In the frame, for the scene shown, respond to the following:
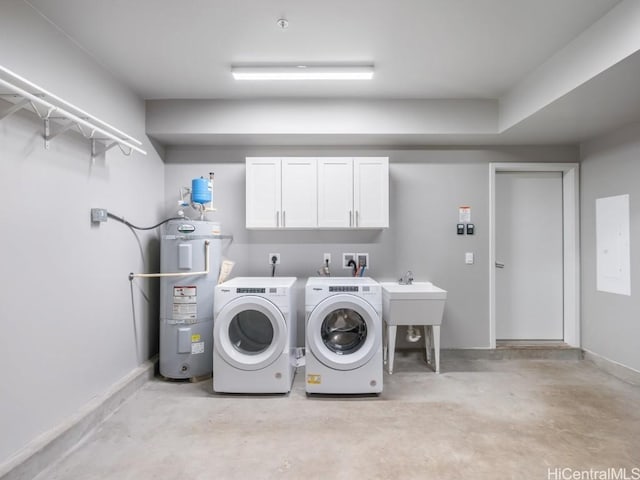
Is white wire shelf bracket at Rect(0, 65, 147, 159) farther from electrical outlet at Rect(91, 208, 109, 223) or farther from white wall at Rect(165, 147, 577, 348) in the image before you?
white wall at Rect(165, 147, 577, 348)

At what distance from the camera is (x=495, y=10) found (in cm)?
191

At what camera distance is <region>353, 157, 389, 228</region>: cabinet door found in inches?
125

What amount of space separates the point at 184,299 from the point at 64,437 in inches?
46.9

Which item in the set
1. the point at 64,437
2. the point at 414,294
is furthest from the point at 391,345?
the point at 64,437

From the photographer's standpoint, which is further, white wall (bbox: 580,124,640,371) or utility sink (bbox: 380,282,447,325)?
utility sink (bbox: 380,282,447,325)

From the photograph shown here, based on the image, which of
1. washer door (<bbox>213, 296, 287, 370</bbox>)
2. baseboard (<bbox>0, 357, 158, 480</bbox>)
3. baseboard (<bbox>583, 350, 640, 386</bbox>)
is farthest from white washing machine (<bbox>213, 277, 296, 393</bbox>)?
baseboard (<bbox>583, 350, 640, 386</bbox>)

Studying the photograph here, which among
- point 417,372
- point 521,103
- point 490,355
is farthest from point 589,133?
point 417,372

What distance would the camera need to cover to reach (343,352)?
2715 millimetres

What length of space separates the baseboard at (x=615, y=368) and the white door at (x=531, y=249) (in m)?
0.37

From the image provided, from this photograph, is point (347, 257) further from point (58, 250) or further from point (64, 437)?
point (64, 437)

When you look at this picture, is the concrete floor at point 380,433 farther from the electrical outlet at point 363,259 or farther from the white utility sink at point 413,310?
the electrical outlet at point 363,259

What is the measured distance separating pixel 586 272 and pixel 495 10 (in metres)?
2.85

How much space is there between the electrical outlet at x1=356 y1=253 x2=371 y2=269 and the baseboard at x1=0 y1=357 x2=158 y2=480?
2.33 metres

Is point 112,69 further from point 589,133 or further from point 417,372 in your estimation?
point 589,133
